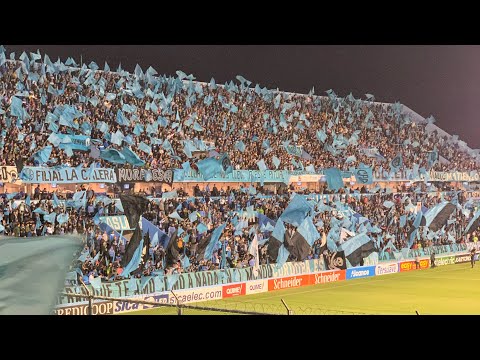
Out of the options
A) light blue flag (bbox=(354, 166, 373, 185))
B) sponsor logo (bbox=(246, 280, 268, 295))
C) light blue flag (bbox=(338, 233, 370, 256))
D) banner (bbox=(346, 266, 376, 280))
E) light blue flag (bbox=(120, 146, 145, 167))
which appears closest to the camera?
sponsor logo (bbox=(246, 280, 268, 295))

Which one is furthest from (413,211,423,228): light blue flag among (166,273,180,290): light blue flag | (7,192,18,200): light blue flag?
(7,192,18,200): light blue flag

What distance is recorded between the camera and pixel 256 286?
90.9 ft

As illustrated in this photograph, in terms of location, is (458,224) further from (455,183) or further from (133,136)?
(133,136)

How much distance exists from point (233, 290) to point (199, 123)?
11124mm

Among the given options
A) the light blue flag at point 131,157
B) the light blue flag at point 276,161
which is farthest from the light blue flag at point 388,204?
the light blue flag at point 131,157

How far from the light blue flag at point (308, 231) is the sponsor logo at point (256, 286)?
2.89m

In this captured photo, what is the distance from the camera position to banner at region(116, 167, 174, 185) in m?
29.2

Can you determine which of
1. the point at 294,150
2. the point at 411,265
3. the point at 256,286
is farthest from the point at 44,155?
the point at 411,265

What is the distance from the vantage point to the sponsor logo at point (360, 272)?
107 ft

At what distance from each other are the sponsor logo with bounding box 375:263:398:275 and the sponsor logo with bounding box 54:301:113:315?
16190mm

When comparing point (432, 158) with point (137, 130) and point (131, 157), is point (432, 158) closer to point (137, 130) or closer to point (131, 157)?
point (137, 130)

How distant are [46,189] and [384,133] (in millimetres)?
23121

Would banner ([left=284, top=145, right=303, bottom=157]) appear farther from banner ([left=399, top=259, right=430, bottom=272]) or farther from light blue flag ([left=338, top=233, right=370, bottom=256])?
banner ([left=399, top=259, right=430, bottom=272])
